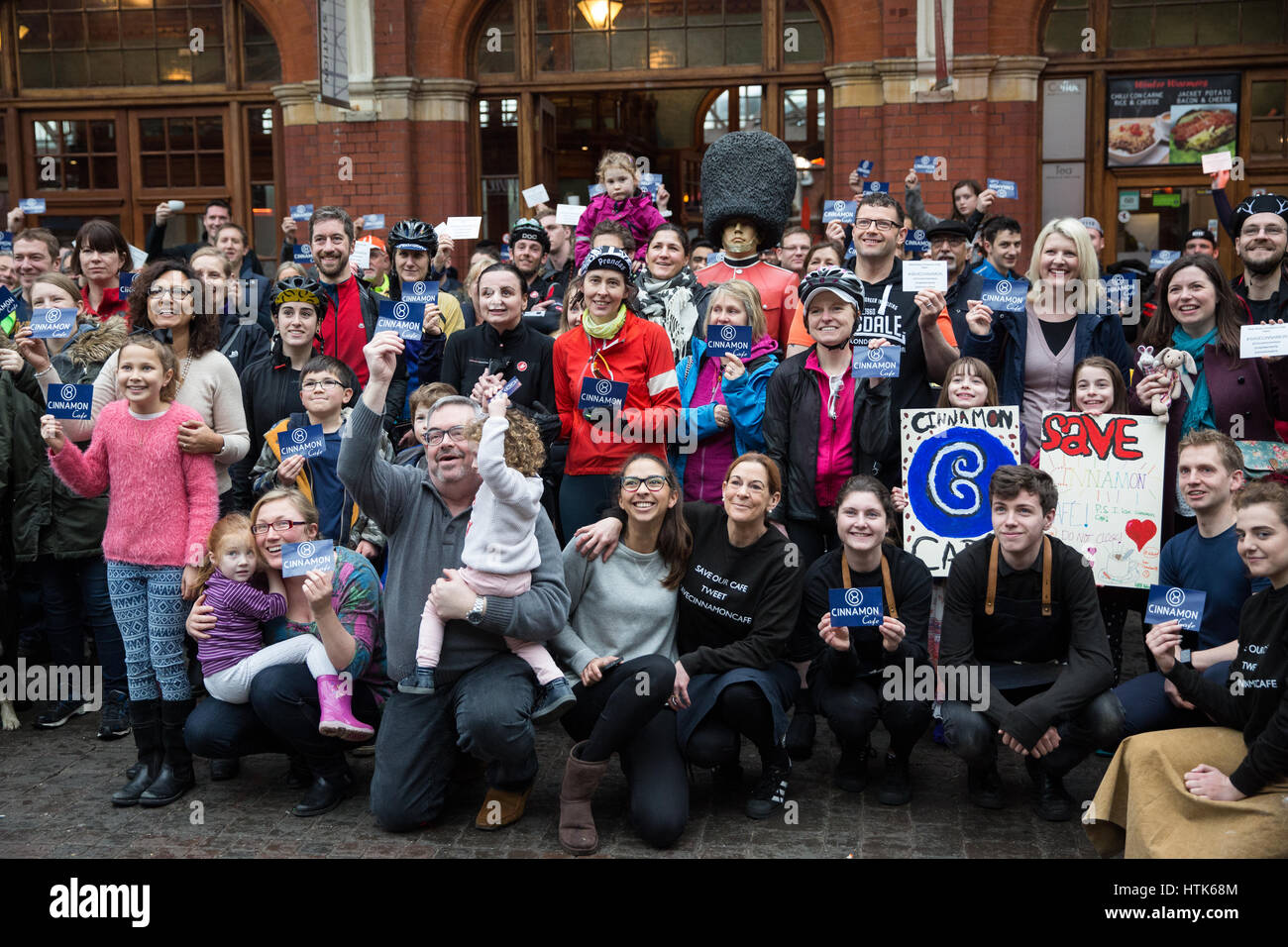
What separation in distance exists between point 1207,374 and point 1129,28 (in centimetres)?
724

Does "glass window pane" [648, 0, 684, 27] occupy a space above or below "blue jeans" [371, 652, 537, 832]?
above

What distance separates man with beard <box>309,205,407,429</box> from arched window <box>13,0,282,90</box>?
6910mm

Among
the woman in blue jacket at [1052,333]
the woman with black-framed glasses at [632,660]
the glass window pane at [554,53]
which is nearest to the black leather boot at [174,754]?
the woman with black-framed glasses at [632,660]

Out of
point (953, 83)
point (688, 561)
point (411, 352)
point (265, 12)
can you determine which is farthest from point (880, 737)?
point (265, 12)

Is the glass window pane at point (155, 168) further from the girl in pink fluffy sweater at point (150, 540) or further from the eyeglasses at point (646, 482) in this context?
the eyeglasses at point (646, 482)

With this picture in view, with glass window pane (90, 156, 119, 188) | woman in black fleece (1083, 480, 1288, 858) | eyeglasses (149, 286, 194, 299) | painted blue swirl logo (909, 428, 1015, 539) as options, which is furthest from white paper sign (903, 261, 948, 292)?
glass window pane (90, 156, 119, 188)

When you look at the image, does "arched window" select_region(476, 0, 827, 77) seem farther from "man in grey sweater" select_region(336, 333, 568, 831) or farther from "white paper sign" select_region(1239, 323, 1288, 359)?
"man in grey sweater" select_region(336, 333, 568, 831)

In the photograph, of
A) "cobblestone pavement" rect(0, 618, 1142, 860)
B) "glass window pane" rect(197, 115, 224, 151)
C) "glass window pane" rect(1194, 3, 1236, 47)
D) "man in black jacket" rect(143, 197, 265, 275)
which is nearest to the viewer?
"cobblestone pavement" rect(0, 618, 1142, 860)

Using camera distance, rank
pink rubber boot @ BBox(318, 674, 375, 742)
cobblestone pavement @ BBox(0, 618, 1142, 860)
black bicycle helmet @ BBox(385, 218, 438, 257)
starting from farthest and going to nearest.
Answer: black bicycle helmet @ BBox(385, 218, 438, 257) → pink rubber boot @ BBox(318, 674, 375, 742) → cobblestone pavement @ BBox(0, 618, 1142, 860)

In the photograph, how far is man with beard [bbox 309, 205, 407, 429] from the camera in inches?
268

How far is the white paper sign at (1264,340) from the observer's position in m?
5.36

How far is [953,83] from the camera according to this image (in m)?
11.3

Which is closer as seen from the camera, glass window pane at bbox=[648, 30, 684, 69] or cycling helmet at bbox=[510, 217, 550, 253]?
cycling helmet at bbox=[510, 217, 550, 253]

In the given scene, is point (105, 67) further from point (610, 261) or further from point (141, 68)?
point (610, 261)
